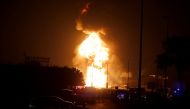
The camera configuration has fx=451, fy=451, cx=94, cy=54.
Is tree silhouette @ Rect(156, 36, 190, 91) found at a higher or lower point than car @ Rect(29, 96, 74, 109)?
higher

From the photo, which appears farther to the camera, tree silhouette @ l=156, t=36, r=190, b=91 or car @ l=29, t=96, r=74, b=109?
tree silhouette @ l=156, t=36, r=190, b=91

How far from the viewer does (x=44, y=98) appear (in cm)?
3672

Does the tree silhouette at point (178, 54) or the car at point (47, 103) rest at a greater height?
the tree silhouette at point (178, 54)

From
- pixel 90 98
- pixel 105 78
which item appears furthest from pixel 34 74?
pixel 105 78

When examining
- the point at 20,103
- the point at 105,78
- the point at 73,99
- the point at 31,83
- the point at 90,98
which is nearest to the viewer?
the point at 20,103

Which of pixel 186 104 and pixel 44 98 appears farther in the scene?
pixel 186 104

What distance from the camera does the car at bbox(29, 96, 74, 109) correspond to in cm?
3519

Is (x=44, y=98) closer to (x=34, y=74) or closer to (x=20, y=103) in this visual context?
(x=20, y=103)

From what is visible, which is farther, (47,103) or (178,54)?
(178,54)

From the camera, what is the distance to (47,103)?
3647 centimetres

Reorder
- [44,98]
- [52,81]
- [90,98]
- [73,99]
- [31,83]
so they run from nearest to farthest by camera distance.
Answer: [44,98], [73,99], [90,98], [31,83], [52,81]

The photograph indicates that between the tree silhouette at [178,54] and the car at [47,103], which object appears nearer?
the car at [47,103]

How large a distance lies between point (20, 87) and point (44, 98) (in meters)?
24.8

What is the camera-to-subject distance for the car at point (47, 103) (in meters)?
35.2
